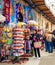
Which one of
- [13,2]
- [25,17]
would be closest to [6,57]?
[13,2]

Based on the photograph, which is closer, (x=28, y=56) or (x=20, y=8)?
(x=28, y=56)

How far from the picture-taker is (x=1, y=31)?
1405 cm

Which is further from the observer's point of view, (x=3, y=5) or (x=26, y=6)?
(x=26, y=6)

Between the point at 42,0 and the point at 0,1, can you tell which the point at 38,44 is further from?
the point at 42,0

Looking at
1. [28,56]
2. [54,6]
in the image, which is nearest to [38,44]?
[28,56]

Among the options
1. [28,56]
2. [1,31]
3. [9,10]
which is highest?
[9,10]

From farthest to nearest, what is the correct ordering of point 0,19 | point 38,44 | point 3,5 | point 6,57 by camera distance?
point 3,5 → point 38,44 → point 6,57 → point 0,19

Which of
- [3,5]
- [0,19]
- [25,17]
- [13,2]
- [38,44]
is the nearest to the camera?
[0,19]

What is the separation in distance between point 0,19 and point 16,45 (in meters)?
1.51

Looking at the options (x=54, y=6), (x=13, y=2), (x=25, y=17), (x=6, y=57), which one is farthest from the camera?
(x=54, y=6)

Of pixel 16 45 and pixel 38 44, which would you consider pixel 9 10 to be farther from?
pixel 16 45

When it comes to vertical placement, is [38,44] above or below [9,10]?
below

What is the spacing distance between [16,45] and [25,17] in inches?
341

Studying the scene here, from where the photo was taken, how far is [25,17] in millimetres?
22156
